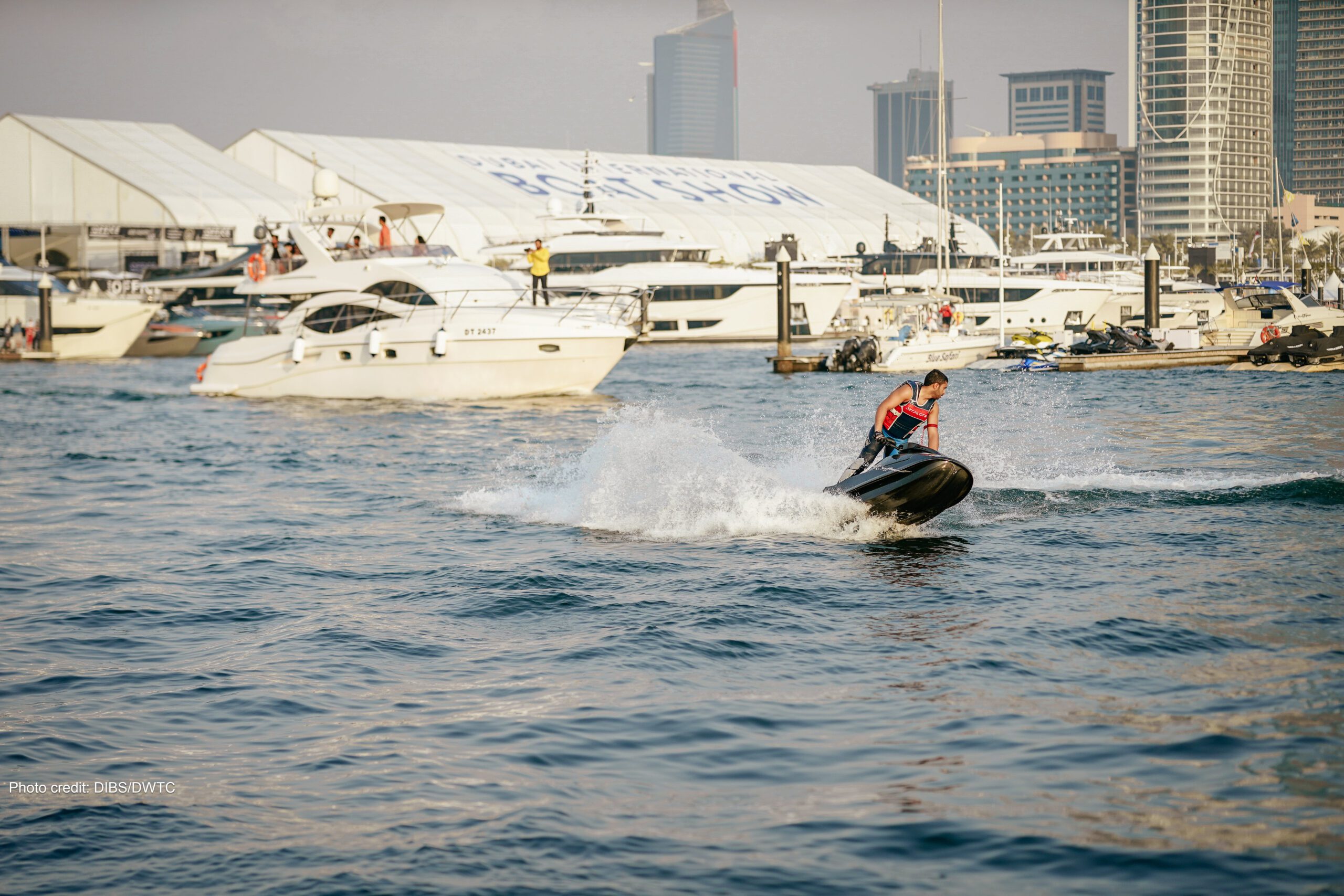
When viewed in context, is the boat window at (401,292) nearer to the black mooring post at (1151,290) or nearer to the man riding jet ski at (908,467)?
the man riding jet ski at (908,467)

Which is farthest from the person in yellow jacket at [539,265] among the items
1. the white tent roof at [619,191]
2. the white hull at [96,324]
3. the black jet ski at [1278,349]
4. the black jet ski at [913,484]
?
the white tent roof at [619,191]

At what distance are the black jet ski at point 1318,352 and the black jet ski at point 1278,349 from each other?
126 millimetres

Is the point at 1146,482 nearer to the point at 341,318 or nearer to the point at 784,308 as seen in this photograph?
the point at 341,318

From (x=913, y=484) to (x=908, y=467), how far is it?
0.57 ft

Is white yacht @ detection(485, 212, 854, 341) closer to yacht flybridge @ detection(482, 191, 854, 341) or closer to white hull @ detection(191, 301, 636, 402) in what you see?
yacht flybridge @ detection(482, 191, 854, 341)

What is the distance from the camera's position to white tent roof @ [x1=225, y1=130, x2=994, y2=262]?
76.6 metres

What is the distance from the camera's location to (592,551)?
13477 mm

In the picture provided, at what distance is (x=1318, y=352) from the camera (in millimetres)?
35406

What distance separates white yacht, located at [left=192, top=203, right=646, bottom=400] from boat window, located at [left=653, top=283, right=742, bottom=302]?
33601 mm

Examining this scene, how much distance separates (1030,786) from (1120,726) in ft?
3.56

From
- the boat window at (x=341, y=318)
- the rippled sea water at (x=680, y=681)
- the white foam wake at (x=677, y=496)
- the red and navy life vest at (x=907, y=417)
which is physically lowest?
the rippled sea water at (x=680, y=681)

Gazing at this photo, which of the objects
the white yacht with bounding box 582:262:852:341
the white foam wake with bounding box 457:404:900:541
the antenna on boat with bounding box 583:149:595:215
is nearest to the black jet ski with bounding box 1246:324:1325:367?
the white foam wake with bounding box 457:404:900:541

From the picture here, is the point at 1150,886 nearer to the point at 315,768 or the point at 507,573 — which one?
the point at 315,768

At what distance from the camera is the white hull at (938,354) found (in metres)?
→ 39.5
